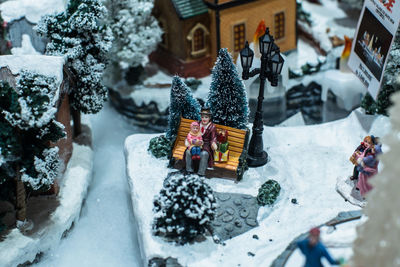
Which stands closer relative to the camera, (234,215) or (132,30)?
(234,215)

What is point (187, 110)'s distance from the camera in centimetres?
1389

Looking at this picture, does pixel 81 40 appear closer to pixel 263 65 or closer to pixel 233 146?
pixel 233 146

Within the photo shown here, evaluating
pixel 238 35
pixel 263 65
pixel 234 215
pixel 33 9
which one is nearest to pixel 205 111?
pixel 263 65

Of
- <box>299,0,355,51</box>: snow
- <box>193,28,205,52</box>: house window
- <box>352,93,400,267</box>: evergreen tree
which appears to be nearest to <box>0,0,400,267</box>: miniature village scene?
<box>352,93,400,267</box>: evergreen tree

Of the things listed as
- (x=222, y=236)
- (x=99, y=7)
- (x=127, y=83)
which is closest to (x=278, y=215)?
(x=222, y=236)

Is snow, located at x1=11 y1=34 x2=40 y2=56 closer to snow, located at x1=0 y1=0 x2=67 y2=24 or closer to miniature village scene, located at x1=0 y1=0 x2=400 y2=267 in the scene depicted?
miniature village scene, located at x1=0 y1=0 x2=400 y2=267

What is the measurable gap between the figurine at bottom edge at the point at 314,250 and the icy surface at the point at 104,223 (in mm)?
4756

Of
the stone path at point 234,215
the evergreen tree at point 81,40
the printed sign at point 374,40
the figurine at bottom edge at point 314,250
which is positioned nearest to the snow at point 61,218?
the evergreen tree at point 81,40

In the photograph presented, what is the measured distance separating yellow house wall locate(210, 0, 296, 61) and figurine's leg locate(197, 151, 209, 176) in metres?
5.38

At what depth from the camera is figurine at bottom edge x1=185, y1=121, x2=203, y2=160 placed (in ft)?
42.8

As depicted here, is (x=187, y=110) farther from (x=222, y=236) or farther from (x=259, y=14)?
(x=259, y=14)

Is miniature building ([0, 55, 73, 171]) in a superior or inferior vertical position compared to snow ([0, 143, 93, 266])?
superior

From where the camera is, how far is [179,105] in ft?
45.1

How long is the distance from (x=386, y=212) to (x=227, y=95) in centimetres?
591
